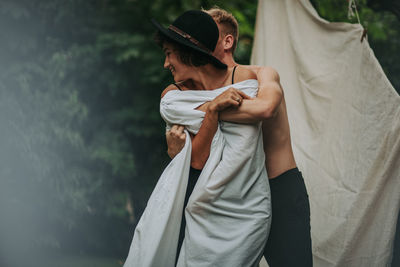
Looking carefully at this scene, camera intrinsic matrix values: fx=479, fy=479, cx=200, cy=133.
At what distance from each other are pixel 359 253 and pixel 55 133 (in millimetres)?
3639

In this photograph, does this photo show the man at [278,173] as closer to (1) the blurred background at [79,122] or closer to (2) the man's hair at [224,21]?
(2) the man's hair at [224,21]

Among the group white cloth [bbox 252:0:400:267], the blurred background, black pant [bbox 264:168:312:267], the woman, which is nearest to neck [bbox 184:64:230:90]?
the woman

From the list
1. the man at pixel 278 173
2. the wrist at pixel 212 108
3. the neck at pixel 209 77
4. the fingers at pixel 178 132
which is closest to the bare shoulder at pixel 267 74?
the man at pixel 278 173

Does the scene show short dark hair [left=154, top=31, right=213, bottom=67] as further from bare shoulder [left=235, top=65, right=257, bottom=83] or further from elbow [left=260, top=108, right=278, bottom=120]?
elbow [left=260, top=108, right=278, bottom=120]

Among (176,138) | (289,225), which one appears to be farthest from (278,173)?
(176,138)

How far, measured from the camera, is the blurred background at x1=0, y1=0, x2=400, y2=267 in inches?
188

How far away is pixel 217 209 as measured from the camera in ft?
5.42

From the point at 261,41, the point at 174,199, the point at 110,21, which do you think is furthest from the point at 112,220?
the point at 174,199

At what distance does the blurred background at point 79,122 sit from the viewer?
4.77m

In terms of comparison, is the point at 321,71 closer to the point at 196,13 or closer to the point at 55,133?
the point at 196,13

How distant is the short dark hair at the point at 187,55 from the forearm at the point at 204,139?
19 cm

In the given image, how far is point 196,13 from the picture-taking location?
1.73 m

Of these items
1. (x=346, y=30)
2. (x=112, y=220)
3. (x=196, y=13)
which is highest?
(x=196, y=13)

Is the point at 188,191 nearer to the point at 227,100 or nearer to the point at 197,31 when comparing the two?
the point at 227,100
